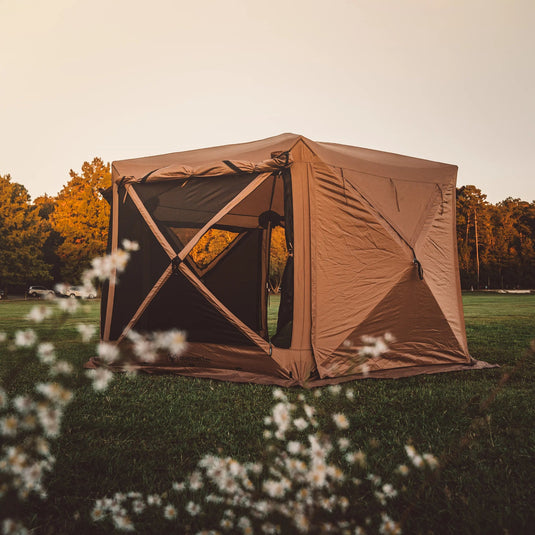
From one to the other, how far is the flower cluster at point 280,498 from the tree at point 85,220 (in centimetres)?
2070

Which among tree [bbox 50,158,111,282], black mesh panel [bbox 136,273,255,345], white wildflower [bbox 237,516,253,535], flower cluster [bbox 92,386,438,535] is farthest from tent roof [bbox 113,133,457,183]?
tree [bbox 50,158,111,282]

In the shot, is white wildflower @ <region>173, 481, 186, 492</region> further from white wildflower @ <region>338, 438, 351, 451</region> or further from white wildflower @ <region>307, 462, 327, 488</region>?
white wildflower @ <region>338, 438, 351, 451</region>

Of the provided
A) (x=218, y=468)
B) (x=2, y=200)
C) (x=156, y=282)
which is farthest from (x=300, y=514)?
(x=2, y=200)

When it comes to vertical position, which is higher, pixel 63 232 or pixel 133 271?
pixel 63 232

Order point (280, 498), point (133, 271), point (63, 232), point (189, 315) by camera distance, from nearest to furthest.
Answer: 1. point (280, 498)
2. point (189, 315)
3. point (133, 271)
4. point (63, 232)

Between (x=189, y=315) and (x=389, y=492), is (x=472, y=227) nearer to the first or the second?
(x=189, y=315)

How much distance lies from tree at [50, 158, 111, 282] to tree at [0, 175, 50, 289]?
7.60ft

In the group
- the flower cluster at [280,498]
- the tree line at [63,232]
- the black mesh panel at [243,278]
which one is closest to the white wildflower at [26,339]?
the flower cluster at [280,498]

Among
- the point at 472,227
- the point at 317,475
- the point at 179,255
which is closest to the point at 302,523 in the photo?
the point at 317,475

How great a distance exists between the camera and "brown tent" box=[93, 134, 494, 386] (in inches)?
138

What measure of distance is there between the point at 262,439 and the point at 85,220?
2140 cm

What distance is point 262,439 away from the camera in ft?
6.68

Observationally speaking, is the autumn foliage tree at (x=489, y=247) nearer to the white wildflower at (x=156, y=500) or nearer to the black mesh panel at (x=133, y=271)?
the black mesh panel at (x=133, y=271)

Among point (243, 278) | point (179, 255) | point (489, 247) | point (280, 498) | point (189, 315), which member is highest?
point (489, 247)
